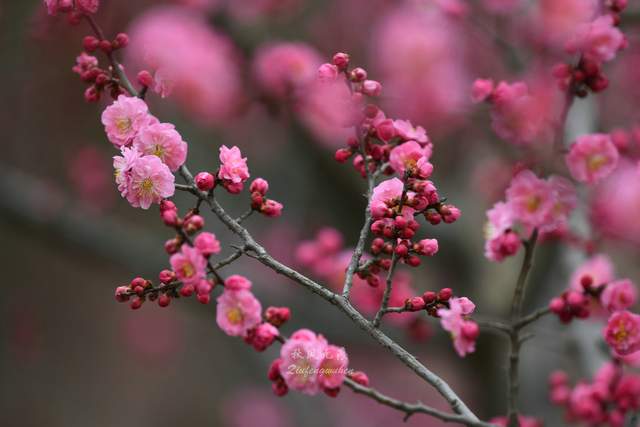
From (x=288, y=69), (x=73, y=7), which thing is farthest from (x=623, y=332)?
(x=288, y=69)

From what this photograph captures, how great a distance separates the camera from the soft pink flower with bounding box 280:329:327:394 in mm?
1043

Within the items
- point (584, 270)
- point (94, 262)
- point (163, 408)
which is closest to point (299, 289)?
point (94, 262)

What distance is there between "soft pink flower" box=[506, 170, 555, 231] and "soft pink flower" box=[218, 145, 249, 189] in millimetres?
491

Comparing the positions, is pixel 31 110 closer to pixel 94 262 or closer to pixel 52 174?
pixel 52 174

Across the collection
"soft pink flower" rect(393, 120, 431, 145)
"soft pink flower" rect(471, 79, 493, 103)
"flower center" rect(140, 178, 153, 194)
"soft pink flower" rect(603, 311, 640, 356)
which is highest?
"soft pink flower" rect(471, 79, 493, 103)

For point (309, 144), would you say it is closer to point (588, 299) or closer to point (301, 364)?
Answer: point (588, 299)

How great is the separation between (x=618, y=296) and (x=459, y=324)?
302mm

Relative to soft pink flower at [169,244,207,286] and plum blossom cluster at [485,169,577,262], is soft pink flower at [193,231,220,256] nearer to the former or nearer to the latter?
soft pink flower at [169,244,207,286]

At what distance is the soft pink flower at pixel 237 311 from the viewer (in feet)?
3.43

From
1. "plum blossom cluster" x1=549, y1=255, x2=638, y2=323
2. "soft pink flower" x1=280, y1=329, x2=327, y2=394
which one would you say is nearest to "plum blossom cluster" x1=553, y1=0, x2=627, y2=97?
"plum blossom cluster" x1=549, y1=255, x2=638, y2=323

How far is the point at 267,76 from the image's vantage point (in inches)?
98.0

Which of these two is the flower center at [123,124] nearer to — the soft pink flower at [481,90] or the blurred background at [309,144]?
the blurred background at [309,144]

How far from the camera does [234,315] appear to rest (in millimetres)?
1057

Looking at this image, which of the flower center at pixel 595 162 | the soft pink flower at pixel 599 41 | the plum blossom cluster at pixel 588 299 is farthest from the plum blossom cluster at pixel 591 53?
the plum blossom cluster at pixel 588 299
